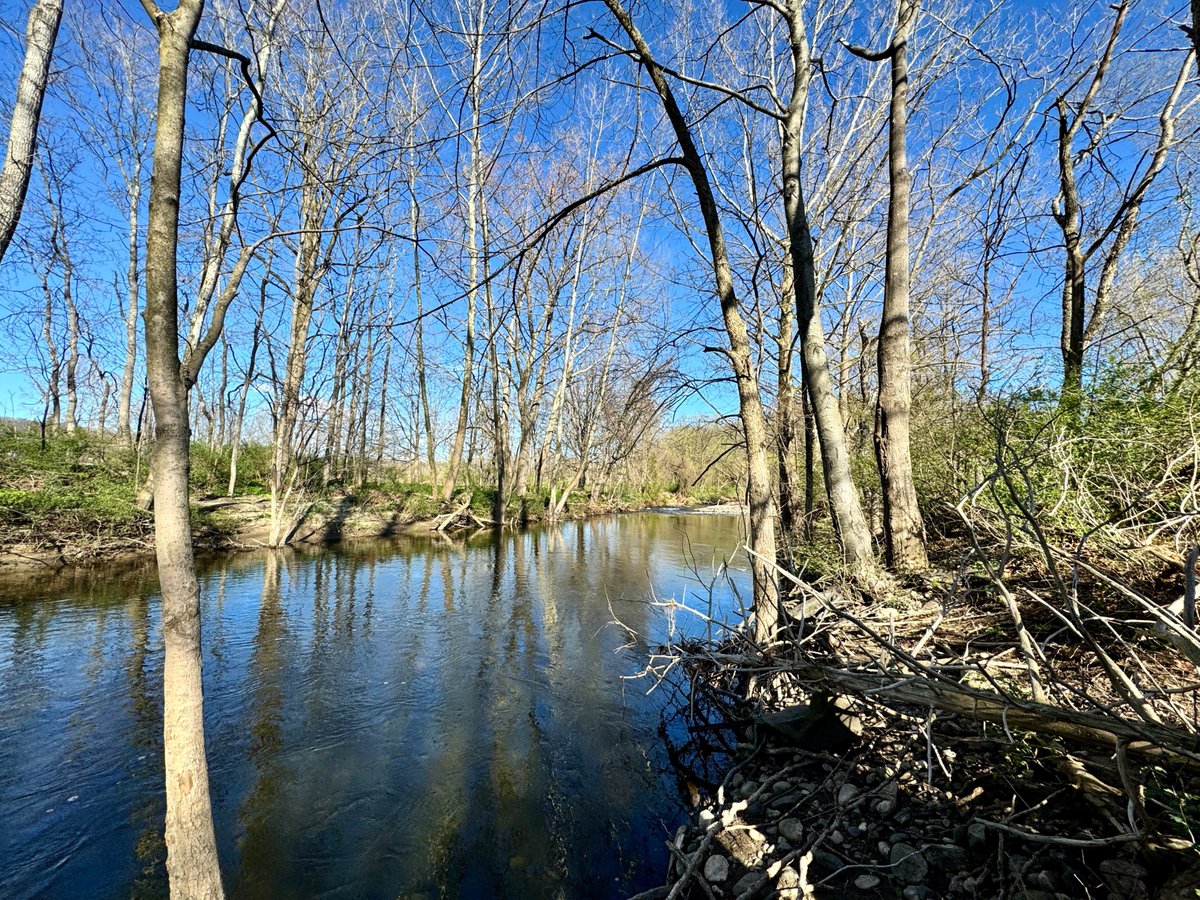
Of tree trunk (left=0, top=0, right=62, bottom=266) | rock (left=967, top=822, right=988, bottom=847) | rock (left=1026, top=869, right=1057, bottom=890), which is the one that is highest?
tree trunk (left=0, top=0, right=62, bottom=266)

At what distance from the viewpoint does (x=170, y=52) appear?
6.59 feet

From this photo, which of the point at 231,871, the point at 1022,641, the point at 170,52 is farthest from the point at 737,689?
the point at 170,52

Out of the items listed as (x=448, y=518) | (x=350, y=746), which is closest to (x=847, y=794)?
(x=350, y=746)

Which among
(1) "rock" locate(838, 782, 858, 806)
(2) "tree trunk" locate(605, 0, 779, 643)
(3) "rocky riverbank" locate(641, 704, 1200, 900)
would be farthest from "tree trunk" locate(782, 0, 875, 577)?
(1) "rock" locate(838, 782, 858, 806)

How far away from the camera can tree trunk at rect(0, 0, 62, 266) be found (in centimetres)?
379

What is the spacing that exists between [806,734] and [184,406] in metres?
3.85

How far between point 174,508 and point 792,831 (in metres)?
3.23

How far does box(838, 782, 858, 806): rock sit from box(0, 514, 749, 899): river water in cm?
113

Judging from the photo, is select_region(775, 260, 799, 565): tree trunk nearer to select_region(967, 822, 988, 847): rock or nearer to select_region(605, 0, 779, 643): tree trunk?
select_region(605, 0, 779, 643): tree trunk

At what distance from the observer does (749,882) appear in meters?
2.52

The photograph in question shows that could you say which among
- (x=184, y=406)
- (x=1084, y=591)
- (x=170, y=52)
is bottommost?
(x=1084, y=591)

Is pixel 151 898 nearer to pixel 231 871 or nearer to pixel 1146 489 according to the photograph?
pixel 231 871

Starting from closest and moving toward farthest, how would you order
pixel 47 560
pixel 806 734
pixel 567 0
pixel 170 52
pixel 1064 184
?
pixel 170 52, pixel 806 734, pixel 567 0, pixel 1064 184, pixel 47 560

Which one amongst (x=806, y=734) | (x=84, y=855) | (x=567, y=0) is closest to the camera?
(x=84, y=855)
